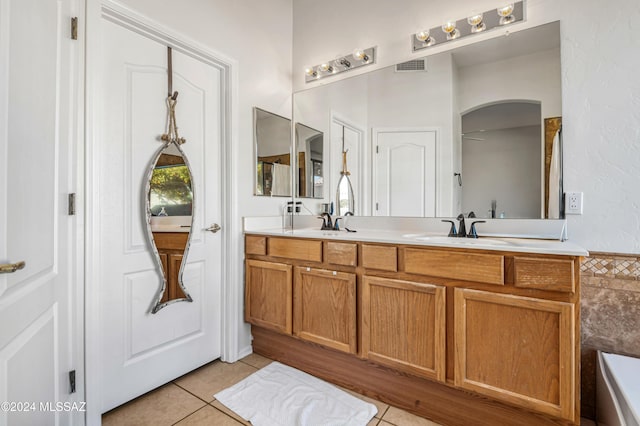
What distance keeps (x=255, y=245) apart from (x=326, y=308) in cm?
71

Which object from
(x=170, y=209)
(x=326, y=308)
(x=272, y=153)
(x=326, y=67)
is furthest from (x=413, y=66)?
(x=170, y=209)

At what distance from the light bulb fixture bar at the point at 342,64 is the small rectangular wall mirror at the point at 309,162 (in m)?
0.44

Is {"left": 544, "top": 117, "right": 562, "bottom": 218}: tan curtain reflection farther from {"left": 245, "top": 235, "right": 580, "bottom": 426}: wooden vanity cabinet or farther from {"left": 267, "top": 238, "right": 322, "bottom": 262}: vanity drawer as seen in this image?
{"left": 267, "top": 238, "right": 322, "bottom": 262}: vanity drawer

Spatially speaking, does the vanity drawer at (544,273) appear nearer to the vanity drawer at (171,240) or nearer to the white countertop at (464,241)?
the white countertop at (464,241)

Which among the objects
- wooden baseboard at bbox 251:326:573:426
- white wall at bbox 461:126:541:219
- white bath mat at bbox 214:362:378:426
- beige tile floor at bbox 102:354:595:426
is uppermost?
white wall at bbox 461:126:541:219

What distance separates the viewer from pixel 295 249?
6.63ft

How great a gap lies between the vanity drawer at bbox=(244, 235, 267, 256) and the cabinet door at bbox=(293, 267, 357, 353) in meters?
0.33

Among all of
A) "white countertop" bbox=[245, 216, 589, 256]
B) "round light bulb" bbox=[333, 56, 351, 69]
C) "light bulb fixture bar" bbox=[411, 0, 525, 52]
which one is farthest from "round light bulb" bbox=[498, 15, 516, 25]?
"white countertop" bbox=[245, 216, 589, 256]

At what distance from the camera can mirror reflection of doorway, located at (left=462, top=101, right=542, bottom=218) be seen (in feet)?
5.80

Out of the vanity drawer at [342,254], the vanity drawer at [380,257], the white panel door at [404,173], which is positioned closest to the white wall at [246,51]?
the vanity drawer at [342,254]

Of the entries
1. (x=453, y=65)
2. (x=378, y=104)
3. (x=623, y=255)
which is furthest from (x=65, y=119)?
(x=623, y=255)

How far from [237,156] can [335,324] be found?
1353 mm

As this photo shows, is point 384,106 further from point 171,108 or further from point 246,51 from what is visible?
point 171,108

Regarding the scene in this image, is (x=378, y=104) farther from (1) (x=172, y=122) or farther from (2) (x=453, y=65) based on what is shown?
(1) (x=172, y=122)
